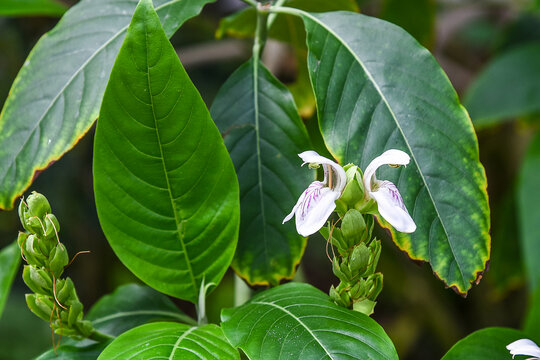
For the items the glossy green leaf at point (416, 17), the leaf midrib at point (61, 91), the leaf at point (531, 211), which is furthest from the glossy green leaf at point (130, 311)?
the glossy green leaf at point (416, 17)

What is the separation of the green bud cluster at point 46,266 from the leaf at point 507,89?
3.66ft

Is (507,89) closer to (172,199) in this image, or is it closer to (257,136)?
(257,136)

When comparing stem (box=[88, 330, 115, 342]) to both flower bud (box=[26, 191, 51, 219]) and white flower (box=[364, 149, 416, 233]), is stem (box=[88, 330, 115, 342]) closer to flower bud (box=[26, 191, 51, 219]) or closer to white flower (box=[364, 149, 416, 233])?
flower bud (box=[26, 191, 51, 219])

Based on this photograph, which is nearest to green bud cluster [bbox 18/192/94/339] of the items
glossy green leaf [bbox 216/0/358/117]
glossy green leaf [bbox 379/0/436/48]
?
glossy green leaf [bbox 216/0/358/117]

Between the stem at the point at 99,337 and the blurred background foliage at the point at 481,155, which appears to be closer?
the stem at the point at 99,337

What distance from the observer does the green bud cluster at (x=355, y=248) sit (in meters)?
0.50

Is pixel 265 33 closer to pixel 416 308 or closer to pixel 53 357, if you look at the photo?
pixel 53 357

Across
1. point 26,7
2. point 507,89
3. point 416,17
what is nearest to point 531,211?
point 507,89

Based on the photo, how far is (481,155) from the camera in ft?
6.26

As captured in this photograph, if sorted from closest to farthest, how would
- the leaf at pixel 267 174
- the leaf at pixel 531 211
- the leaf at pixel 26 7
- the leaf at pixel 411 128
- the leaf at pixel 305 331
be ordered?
the leaf at pixel 305 331 < the leaf at pixel 411 128 < the leaf at pixel 267 174 < the leaf at pixel 26 7 < the leaf at pixel 531 211

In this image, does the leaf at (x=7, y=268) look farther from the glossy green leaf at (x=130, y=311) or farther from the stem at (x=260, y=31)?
the stem at (x=260, y=31)

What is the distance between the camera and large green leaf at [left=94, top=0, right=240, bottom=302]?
1.78 feet

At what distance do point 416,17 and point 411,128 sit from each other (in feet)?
2.61

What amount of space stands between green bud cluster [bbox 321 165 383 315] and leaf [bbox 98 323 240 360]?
126mm
